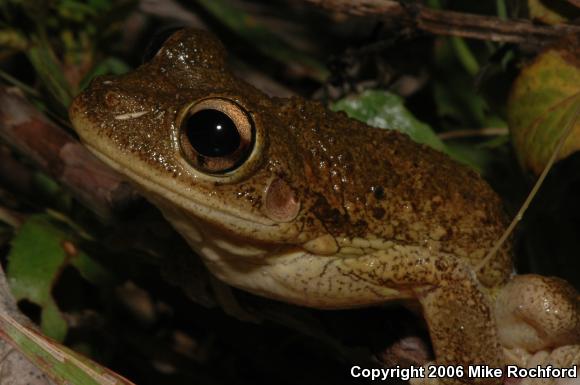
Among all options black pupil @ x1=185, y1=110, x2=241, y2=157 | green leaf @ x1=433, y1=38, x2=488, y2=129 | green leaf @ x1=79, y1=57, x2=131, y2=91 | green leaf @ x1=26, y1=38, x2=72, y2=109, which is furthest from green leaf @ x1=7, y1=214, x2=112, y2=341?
green leaf @ x1=433, y1=38, x2=488, y2=129

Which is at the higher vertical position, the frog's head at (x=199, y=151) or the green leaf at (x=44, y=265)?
the frog's head at (x=199, y=151)

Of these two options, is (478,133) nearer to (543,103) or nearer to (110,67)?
(543,103)

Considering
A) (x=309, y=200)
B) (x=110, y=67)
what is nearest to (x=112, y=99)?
(x=309, y=200)

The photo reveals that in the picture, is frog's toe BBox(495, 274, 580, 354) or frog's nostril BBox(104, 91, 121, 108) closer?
frog's nostril BBox(104, 91, 121, 108)

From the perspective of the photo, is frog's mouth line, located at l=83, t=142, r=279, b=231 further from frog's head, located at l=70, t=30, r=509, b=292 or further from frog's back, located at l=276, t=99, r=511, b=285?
frog's back, located at l=276, t=99, r=511, b=285

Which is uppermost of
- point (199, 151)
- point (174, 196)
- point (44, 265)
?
point (199, 151)

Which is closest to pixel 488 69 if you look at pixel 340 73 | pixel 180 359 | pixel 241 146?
pixel 340 73

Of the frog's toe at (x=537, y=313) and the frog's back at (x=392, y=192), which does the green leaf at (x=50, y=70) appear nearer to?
the frog's back at (x=392, y=192)

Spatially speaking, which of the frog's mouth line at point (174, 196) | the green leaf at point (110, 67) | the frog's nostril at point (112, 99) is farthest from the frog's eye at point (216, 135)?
the green leaf at point (110, 67)
